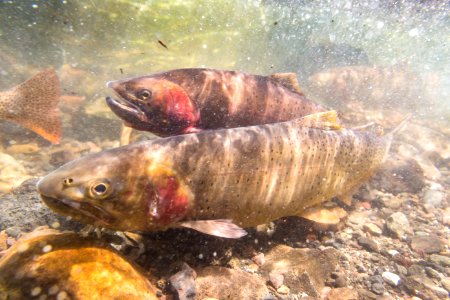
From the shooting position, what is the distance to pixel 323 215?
14.5 ft

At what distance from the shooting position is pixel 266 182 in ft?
11.5

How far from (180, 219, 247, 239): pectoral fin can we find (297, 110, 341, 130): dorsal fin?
2023 millimetres

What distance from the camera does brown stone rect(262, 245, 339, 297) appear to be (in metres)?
3.35

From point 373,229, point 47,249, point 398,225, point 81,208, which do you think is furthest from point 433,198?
point 47,249

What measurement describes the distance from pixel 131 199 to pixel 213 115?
2.29m

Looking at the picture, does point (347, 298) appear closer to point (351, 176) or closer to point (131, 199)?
point (351, 176)

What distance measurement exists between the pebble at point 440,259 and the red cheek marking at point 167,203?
4203 millimetres

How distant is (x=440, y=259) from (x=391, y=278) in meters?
1.26

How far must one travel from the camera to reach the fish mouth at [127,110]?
3967mm

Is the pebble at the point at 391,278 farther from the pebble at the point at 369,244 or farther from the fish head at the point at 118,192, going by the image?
the fish head at the point at 118,192

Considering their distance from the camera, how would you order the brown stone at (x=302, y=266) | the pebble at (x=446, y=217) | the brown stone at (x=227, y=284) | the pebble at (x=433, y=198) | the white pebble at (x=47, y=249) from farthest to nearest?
the pebble at (x=433, y=198)
the pebble at (x=446, y=217)
the brown stone at (x=302, y=266)
the brown stone at (x=227, y=284)
the white pebble at (x=47, y=249)

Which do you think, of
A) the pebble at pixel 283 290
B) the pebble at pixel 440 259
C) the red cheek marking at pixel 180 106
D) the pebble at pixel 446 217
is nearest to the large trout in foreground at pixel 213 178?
the pebble at pixel 283 290

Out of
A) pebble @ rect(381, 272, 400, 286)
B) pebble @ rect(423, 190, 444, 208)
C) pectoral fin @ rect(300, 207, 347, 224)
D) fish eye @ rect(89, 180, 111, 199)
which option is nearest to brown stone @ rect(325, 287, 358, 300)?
pebble @ rect(381, 272, 400, 286)

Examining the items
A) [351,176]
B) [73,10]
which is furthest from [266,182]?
[73,10]
